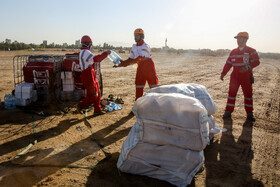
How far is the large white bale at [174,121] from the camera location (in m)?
2.79

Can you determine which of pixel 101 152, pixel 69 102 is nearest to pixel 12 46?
pixel 69 102

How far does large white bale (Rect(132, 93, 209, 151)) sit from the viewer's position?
110 inches

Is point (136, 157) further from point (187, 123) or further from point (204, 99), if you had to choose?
point (204, 99)

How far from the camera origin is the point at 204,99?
3842 millimetres

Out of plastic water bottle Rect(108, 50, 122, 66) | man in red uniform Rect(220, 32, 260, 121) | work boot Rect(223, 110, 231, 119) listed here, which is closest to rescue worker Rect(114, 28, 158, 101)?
plastic water bottle Rect(108, 50, 122, 66)

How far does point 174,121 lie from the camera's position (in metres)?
2.88

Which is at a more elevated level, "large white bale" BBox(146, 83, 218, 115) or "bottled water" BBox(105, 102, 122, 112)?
"large white bale" BBox(146, 83, 218, 115)

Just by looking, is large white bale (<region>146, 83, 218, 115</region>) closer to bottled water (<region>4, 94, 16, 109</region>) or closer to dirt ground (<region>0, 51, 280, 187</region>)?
Answer: dirt ground (<region>0, 51, 280, 187</region>)

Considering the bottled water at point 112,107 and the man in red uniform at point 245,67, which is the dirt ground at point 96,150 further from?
the man in red uniform at point 245,67

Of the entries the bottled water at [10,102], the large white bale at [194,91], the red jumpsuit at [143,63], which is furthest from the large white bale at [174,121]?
the bottled water at [10,102]

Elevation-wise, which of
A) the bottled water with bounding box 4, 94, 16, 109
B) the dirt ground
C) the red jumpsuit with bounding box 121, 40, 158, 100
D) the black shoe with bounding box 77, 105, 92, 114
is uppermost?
the red jumpsuit with bounding box 121, 40, 158, 100

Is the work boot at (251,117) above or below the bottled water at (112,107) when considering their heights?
below

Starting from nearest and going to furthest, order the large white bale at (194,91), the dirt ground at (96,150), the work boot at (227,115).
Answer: the dirt ground at (96,150), the large white bale at (194,91), the work boot at (227,115)

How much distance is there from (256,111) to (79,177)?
563 cm
